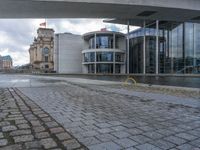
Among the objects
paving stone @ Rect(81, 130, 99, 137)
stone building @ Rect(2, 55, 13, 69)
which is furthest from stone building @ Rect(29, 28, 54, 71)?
paving stone @ Rect(81, 130, 99, 137)

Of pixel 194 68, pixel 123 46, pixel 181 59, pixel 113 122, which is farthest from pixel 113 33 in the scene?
pixel 113 122

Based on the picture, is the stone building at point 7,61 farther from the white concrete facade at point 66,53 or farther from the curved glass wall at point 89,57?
the curved glass wall at point 89,57

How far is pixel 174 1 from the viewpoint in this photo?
1229 centimetres

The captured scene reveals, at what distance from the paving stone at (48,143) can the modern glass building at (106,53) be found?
51899mm

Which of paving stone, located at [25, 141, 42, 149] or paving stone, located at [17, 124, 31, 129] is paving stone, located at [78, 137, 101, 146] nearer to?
paving stone, located at [25, 141, 42, 149]

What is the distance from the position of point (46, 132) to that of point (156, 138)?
2.17 metres

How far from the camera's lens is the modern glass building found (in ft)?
183

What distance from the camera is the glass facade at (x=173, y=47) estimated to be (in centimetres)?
3583

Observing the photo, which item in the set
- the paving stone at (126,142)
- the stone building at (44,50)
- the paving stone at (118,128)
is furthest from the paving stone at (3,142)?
the stone building at (44,50)

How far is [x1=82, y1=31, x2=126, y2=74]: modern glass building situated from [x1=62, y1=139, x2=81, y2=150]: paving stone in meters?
52.0

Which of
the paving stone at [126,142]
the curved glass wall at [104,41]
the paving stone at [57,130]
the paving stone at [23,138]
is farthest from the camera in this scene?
the curved glass wall at [104,41]

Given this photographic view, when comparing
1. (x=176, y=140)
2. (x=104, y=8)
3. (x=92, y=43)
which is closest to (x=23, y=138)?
(x=176, y=140)

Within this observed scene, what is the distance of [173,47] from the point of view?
1522 inches

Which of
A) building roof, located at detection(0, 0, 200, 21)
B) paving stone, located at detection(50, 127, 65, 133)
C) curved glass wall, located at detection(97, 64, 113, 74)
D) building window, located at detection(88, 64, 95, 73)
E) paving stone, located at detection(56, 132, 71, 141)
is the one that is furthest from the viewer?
building window, located at detection(88, 64, 95, 73)
